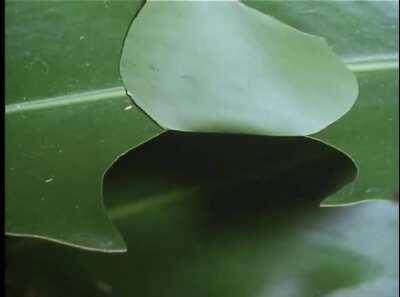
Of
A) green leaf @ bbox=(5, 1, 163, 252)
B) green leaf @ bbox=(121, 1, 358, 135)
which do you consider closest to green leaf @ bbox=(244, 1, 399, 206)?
green leaf @ bbox=(121, 1, 358, 135)

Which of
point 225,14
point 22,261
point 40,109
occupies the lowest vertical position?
point 22,261

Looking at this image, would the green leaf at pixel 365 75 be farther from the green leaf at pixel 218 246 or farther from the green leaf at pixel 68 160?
the green leaf at pixel 68 160

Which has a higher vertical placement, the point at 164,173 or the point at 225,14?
the point at 225,14

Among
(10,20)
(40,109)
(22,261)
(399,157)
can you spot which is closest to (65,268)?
(22,261)

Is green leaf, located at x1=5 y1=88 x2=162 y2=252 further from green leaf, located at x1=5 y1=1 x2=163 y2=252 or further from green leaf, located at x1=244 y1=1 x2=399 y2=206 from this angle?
green leaf, located at x1=244 y1=1 x2=399 y2=206

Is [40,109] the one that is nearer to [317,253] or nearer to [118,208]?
[118,208]
